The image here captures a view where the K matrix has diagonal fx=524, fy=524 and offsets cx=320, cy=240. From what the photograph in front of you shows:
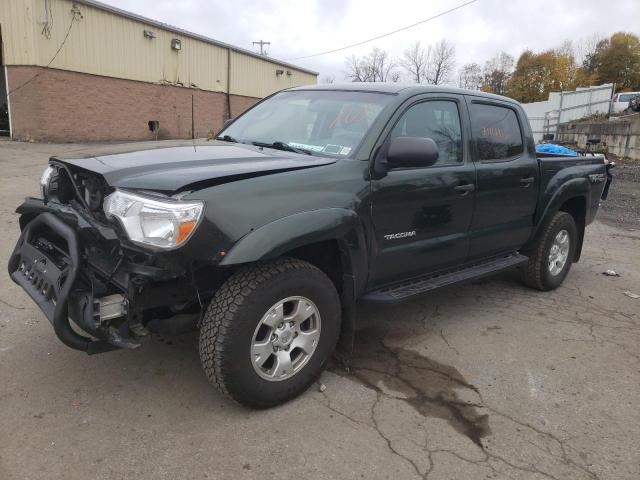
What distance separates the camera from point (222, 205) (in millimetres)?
2582

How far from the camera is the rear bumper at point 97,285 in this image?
255 centimetres

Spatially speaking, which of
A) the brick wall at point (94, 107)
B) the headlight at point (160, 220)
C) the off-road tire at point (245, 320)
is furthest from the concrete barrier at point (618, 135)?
the headlight at point (160, 220)

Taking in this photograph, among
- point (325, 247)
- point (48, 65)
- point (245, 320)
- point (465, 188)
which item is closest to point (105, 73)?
point (48, 65)

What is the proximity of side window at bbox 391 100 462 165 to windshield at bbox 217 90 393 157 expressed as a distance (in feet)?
0.69

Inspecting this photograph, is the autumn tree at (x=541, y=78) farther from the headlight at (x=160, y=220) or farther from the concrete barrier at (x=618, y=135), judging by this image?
the headlight at (x=160, y=220)

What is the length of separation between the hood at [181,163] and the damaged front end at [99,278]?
0.12 meters

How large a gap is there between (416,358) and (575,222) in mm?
2918

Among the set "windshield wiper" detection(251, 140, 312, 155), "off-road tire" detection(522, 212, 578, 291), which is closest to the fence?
"off-road tire" detection(522, 212, 578, 291)

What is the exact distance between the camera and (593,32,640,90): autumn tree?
53.7 m

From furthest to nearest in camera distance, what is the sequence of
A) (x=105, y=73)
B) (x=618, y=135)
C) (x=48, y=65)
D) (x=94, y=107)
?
(x=618, y=135)
(x=105, y=73)
(x=94, y=107)
(x=48, y=65)

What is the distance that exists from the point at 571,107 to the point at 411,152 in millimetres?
27433

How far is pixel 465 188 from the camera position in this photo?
3873 mm

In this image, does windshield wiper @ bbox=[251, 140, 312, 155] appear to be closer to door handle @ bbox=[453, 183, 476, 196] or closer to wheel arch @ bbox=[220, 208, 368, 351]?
wheel arch @ bbox=[220, 208, 368, 351]

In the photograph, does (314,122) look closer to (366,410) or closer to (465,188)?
(465,188)
